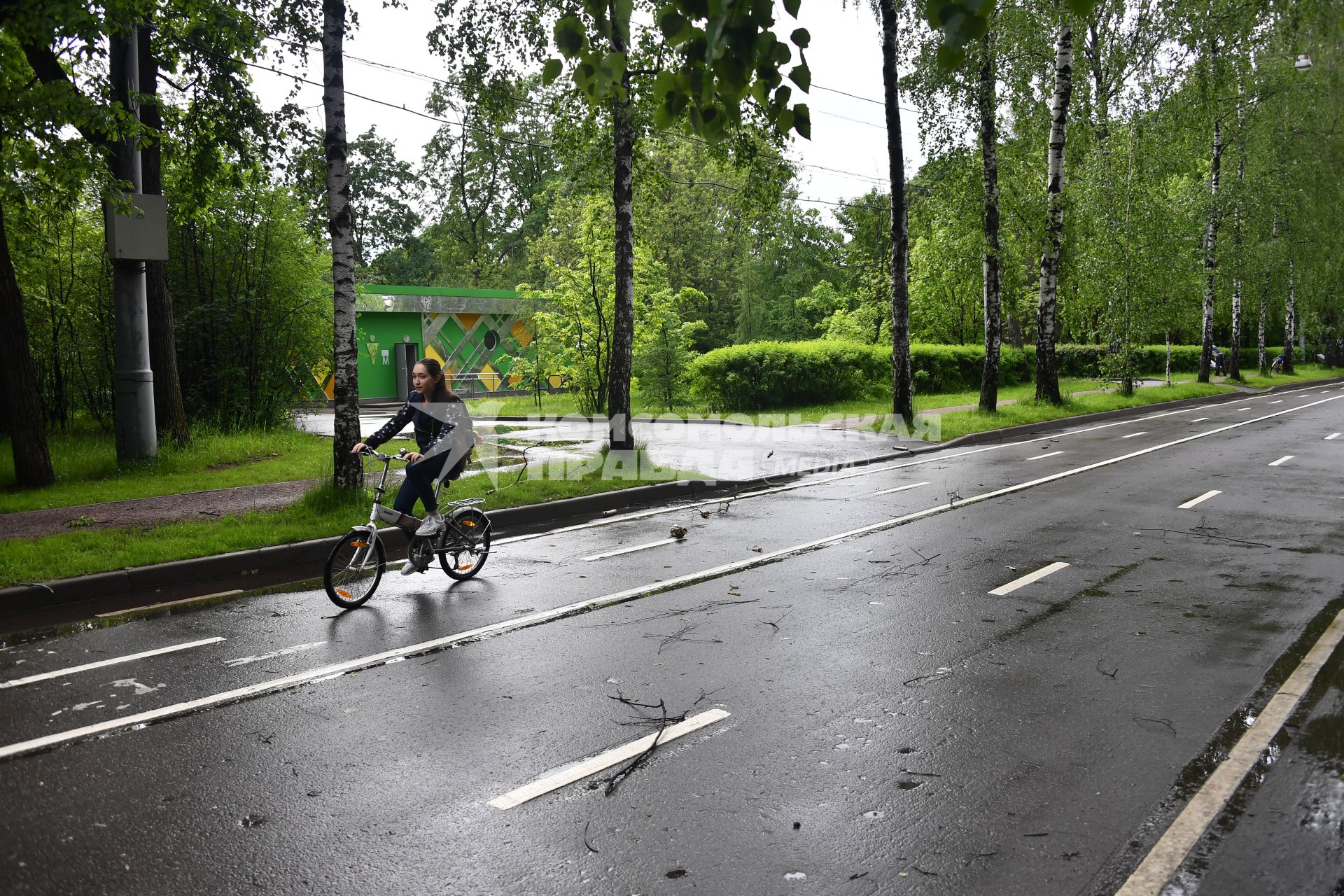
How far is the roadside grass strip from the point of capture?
501 centimetres

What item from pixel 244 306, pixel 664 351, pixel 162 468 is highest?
pixel 244 306

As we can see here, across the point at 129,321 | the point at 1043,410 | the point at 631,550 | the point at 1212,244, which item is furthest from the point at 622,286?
the point at 1212,244

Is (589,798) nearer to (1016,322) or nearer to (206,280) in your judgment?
(206,280)

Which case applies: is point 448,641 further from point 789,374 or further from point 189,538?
point 789,374

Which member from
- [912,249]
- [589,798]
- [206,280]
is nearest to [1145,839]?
[589,798]

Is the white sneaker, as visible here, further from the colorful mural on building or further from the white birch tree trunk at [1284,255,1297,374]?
the white birch tree trunk at [1284,255,1297,374]

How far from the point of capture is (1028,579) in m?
8.10

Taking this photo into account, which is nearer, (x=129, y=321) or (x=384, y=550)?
(x=384, y=550)

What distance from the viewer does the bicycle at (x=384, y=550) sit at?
7.54 m

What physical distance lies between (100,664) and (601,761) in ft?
12.4

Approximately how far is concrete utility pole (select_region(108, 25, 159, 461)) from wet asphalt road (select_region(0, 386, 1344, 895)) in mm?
7495

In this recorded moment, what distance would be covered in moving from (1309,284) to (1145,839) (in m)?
52.0

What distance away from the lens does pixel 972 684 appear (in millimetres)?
5527

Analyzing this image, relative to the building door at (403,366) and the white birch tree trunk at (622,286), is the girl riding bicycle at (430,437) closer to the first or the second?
the white birch tree trunk at (622,286)
